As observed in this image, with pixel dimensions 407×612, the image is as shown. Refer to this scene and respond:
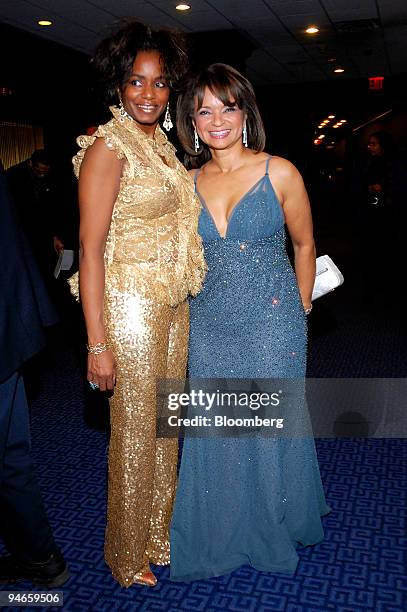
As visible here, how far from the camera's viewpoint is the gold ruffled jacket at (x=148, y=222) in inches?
76.6

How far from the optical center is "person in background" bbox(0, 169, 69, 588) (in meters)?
1.88

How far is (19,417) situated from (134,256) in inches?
23.9

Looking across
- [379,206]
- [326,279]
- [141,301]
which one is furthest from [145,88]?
[379,206]

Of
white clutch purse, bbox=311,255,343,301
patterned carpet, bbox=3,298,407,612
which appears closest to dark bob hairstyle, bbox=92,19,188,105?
white clutch purse, bbox=311,255,343,301

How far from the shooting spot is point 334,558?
2.38 metres

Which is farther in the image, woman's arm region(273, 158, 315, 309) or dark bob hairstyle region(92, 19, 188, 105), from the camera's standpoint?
woman's arm region(273, 158, 315, 309)

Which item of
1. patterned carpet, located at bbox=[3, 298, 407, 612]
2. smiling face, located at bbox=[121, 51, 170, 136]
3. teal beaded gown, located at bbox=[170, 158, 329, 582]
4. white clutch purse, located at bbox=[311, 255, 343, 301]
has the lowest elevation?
patterned carpet, located at bbox=[3, 298, 407, 612]

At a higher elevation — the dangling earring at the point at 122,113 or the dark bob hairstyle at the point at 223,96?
the dark bob hairstyle at the point at 223,96

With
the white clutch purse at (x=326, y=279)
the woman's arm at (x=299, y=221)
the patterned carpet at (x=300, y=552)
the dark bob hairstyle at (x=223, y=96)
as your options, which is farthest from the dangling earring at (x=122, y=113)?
the patterned carpet at (x=300, y=552)

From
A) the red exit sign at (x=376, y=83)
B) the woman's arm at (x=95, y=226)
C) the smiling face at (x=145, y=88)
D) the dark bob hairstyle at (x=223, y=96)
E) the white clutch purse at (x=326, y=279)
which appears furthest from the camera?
the red exit sign at (x=376, y=83)

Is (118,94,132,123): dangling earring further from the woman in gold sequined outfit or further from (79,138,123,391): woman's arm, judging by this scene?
(79,138,123,391): woman's arm

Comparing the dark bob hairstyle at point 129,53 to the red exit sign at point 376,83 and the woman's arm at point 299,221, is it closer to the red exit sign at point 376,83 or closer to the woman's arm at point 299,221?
the woman's arm at point 299,221

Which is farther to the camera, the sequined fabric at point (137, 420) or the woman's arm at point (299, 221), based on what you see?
the woman's arm at point (299, 221)

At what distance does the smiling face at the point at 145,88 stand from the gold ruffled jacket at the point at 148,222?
1.5 inches
